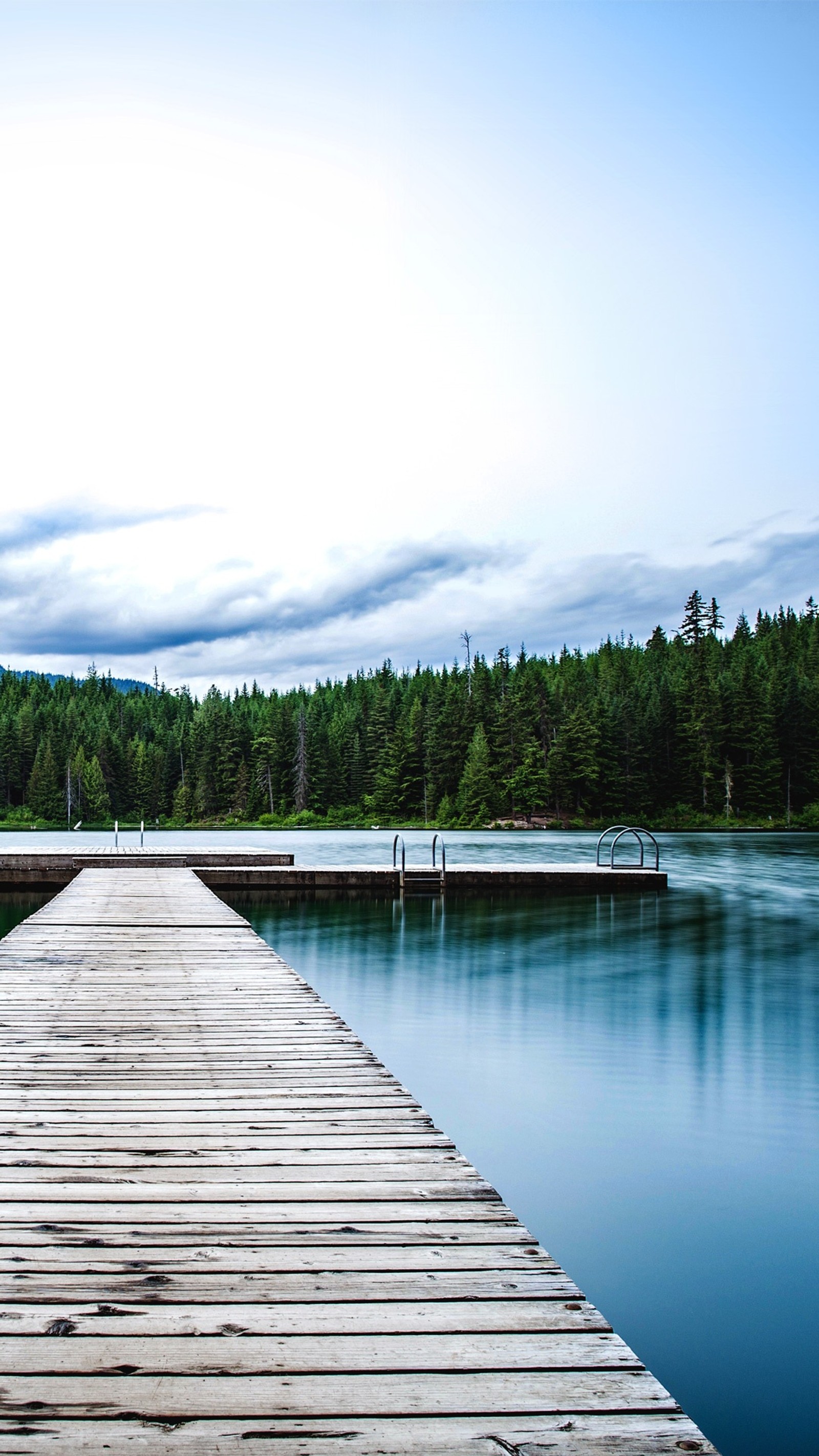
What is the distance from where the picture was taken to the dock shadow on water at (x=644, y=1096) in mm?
3725

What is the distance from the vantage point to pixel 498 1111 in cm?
637

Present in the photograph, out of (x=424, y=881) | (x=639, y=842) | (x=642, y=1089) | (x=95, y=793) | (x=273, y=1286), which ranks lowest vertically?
(x=642, y=1089)

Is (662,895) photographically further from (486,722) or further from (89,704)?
(89,704)

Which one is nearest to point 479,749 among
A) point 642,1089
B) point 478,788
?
point 478,788

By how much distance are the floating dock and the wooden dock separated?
41.5ft

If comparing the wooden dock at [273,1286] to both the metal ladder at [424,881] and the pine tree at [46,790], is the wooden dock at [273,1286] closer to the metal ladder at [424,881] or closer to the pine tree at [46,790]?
the metal ladder at [424,881]

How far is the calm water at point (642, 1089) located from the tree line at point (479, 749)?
1565 inches

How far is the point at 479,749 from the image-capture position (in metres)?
56.8

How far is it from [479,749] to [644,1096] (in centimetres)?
5020

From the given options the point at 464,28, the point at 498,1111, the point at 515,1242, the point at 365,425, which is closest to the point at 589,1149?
the point at 498,1111

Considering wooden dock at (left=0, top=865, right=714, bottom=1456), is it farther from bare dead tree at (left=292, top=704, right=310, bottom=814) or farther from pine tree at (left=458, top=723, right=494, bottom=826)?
bare dead tree at (left=292, top=704, right=310, bottom=814)

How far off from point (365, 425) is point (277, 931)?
1648cm

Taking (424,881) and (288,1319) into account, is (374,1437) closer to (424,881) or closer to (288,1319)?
(288,1319)

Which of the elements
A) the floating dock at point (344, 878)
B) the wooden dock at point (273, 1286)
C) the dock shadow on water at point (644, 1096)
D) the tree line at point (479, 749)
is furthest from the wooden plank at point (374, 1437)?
the tree line at point (479, 749)
